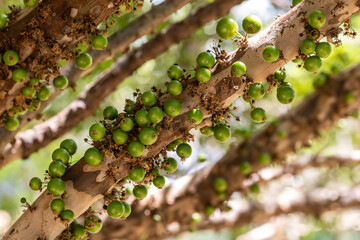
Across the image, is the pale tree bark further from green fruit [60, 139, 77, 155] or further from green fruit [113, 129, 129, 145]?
green fruit [60, 139, 77, 155]

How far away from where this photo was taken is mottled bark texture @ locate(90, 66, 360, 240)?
4602mm

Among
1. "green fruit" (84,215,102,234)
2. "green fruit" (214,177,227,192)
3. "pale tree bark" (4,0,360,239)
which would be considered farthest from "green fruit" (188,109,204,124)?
"green fruit" (214,177,227,192)

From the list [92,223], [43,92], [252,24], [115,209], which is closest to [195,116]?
[252,24]

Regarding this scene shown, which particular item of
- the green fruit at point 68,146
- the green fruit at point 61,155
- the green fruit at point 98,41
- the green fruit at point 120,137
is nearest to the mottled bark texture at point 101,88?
the green fruit at point 68,146

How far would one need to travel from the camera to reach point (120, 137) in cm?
218

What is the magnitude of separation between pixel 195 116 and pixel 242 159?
3.14 m

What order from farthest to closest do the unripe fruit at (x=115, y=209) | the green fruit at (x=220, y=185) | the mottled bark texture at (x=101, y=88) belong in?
the green fruit at (x=220, y=185), the mottled bark texture at (x=101, y=88), the unripe fruit at (x=115, y=209)

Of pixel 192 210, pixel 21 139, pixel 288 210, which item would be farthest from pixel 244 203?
pixel 21 139

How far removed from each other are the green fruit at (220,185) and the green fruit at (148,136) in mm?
2917

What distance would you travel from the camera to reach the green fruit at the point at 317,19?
2066 mm

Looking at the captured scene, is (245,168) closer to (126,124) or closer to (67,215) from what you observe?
(126,124)

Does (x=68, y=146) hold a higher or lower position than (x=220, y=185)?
lower

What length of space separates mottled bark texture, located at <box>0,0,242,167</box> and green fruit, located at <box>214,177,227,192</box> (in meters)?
1.91

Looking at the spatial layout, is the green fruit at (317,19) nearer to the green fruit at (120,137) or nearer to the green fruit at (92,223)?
the green fruit at (120,137)
